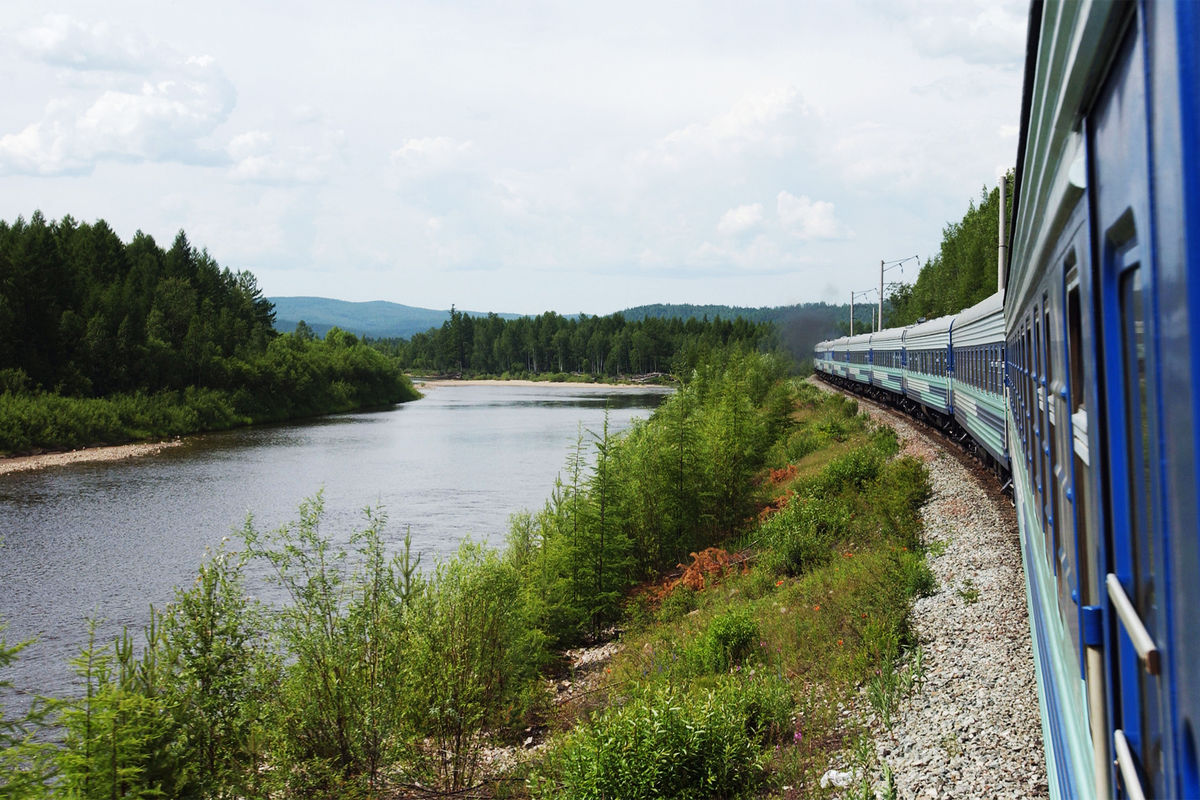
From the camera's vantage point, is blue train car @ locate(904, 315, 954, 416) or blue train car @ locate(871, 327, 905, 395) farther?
blue train car @ locate(871, 327, 905, 395)

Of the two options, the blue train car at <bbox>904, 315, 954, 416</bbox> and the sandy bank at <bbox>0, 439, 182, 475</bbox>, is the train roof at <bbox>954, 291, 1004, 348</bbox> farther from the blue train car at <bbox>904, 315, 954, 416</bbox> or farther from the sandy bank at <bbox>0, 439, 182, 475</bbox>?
the sandy bank at <bbox>0, 439, 182, 475</bbox>

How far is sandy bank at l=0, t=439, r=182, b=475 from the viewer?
4059 cm

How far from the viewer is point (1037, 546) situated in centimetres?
545

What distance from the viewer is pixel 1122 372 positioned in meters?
1.88

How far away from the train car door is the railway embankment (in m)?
4.62

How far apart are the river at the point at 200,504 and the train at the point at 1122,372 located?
894 centimetres

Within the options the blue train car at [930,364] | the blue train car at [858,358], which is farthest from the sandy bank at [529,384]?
the blue train car at [930,364]

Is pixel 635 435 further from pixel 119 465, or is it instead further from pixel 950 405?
pixel 119 465

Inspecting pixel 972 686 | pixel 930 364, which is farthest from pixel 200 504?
pixel 972 686

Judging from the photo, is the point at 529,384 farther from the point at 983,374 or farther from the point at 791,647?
the point at 791,647

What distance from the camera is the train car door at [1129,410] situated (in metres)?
1.50

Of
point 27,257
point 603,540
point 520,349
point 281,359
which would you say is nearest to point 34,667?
point 603,540

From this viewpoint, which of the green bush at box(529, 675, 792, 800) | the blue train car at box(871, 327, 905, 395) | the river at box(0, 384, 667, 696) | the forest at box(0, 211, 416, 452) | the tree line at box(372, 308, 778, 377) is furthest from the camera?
the tree line at box(372, 308, 778, 377)

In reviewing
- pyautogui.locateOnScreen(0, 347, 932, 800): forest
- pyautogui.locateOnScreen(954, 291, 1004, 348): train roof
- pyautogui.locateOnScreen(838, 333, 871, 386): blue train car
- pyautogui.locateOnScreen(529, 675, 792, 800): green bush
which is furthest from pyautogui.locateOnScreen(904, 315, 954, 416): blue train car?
pyautogui.locateOnScreen(529, 675, 792, 800): green bush
